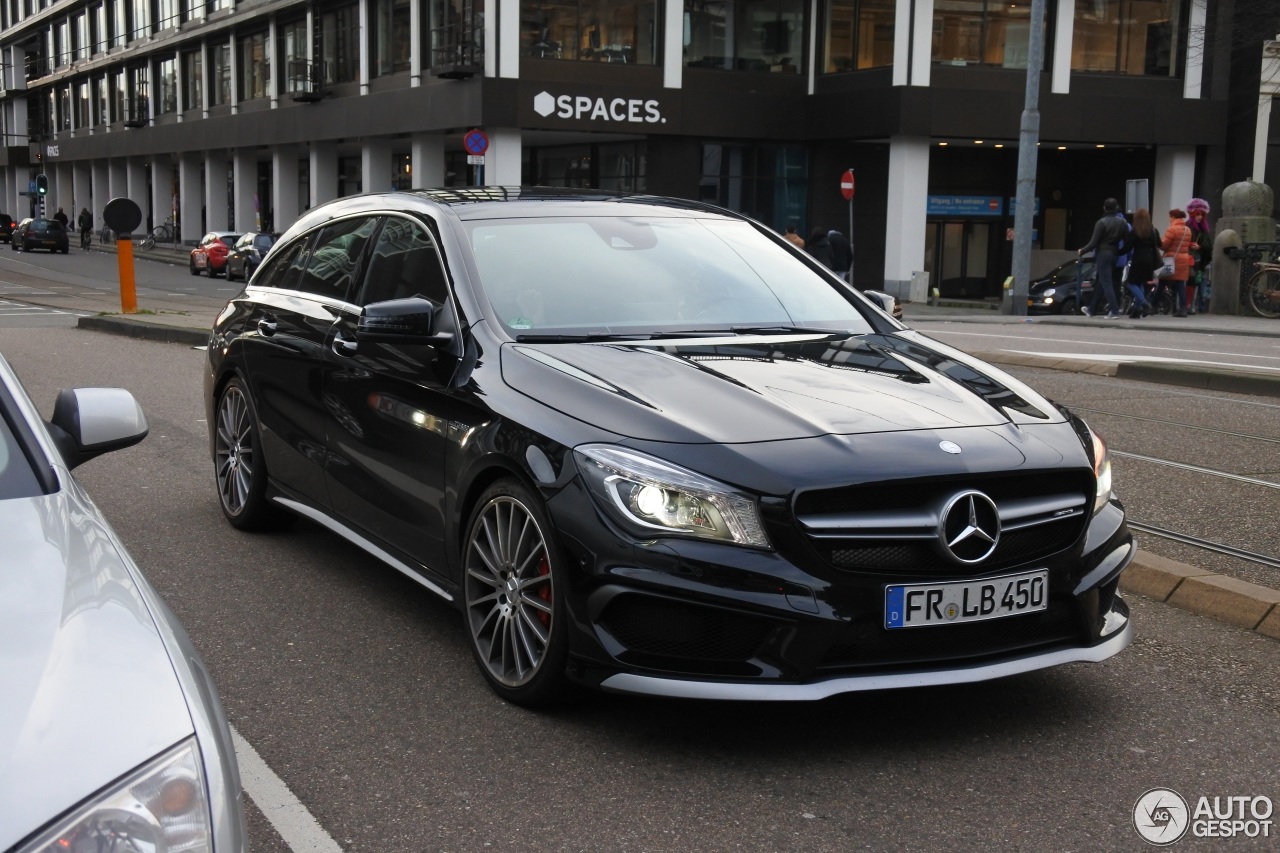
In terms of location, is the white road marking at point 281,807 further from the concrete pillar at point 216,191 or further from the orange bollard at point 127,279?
the concrete pillar at point 216,191

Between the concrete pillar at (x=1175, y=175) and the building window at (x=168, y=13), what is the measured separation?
147 feet

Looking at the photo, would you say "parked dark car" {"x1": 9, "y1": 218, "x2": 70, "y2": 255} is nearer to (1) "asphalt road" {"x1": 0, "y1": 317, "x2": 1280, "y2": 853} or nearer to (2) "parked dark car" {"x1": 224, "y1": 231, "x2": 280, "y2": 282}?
(2) "parked dark car" {"x1": 224, "y1": 231, "x2": 280, "y2": 282}

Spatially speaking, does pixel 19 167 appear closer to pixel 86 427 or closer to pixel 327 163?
pixel 327 163

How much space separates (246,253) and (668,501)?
40.3m

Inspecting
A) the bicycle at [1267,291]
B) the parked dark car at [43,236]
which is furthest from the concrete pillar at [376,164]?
the bicycle at [1267,291]

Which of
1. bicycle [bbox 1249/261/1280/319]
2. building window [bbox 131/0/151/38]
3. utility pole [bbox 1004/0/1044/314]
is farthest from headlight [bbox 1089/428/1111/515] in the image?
building window [bbox 131/0/151/38]

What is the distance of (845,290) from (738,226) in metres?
0.57

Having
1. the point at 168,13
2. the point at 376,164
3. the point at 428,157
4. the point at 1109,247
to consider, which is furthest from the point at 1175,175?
the point at 168,13

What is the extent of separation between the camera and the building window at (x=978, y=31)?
124 ft

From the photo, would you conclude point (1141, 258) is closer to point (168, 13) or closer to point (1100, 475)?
point (1100, 475)

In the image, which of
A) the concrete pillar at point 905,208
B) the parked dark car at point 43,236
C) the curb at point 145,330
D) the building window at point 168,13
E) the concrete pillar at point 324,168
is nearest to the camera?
the curb at point 145,330

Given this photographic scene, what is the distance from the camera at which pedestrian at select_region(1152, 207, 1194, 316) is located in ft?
80.5

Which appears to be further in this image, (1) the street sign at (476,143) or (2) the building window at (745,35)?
(2) the building window at (745,35)

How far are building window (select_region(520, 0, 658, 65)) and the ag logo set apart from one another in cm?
3700
